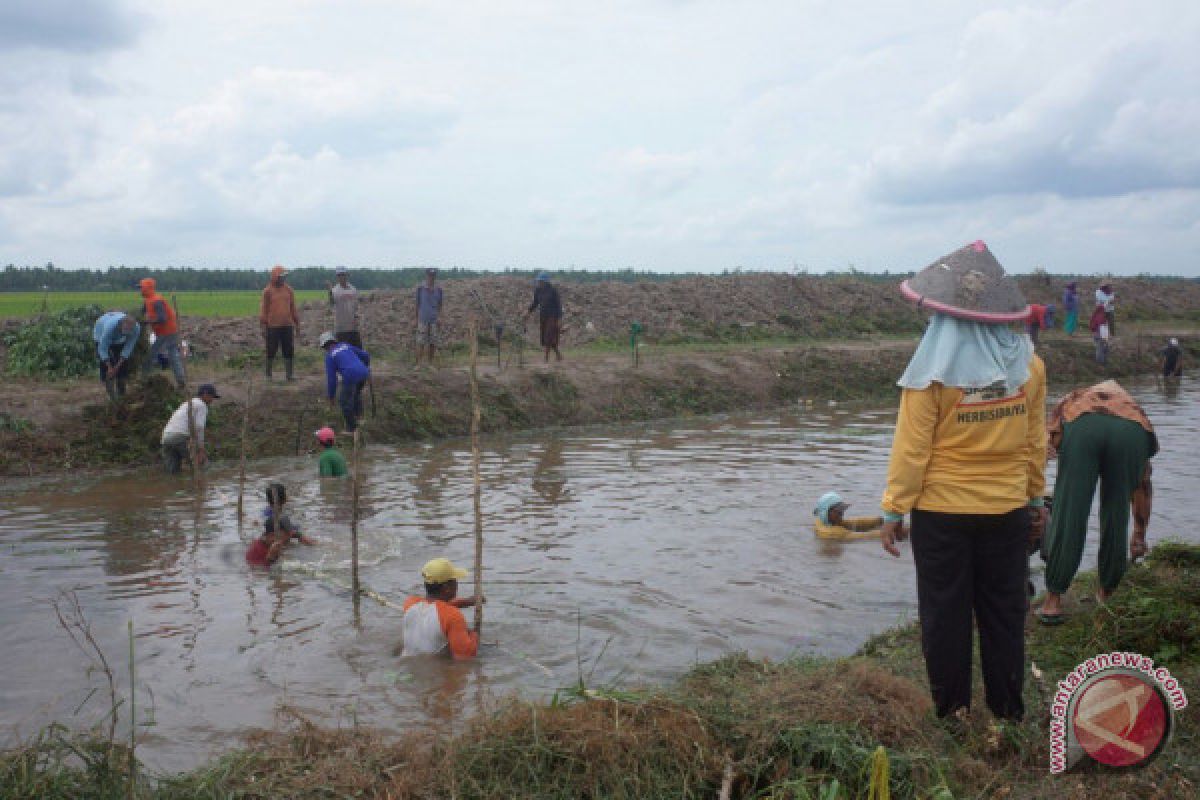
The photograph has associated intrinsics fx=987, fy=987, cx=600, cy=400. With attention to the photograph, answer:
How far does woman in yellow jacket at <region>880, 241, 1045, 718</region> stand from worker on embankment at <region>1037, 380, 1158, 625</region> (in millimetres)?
1817

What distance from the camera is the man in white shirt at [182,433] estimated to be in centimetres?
1179

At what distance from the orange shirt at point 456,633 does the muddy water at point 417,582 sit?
0.10 m

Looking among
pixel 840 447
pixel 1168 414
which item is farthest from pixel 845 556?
pixel 1168 414

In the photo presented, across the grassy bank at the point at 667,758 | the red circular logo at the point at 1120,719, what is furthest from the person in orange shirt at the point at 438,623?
the red circular logo at the point at 1120,719

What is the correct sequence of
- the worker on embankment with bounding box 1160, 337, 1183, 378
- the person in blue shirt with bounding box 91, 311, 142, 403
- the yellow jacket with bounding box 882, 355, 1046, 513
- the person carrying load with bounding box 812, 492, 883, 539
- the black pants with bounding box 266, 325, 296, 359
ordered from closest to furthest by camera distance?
the yellow jacket with bounding box 882, 355, 1046, 513 → the person carrying load with bounding box 812, 492, 883, 539 → the person in blue shirt with bounding box 91, 311, 142, 403 → the black pants with bounding box 266, 325, 296, 359 → the worker on embankment with bounding box 1160, 337, 1183, 378

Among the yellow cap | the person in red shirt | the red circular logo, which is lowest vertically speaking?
the person in red shirt

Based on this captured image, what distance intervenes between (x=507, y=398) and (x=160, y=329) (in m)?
5.80

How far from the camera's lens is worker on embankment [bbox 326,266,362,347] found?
50.0 ft

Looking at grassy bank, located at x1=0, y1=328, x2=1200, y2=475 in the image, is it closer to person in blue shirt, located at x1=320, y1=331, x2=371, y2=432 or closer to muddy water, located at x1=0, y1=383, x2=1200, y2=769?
muddy water, located at x1=0, y1=383, x2=1200, y2=769

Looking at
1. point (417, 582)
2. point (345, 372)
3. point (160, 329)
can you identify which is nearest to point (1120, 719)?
point (417, 582)

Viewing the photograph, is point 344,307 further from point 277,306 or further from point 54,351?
point 54,351

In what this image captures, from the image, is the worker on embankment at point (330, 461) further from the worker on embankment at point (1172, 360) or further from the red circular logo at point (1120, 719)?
the worker on embankment at point (1172, 360)

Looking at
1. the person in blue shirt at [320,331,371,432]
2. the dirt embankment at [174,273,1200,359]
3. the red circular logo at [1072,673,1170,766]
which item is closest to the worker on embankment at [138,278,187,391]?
the person in blue shirt at [320,331,371,432]

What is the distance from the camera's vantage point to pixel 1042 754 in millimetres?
3914
